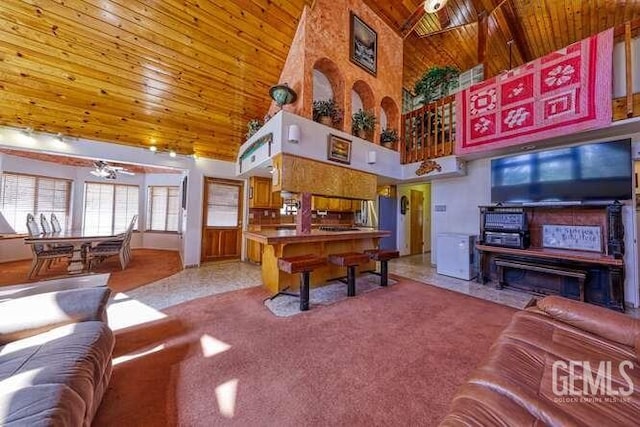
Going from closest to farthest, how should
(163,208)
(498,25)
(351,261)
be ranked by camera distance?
(351,261) → (498,25) → (163,208)

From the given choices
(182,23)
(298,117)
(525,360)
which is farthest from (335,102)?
(525,360)

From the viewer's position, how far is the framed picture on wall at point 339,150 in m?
4.09

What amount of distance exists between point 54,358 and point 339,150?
13.1 ft

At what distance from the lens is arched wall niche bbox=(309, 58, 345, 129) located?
448 cm

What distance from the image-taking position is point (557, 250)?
346 centimetres

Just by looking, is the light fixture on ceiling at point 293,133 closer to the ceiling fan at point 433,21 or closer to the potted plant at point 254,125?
the potted plant at point 254,125

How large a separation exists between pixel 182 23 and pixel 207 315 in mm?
4132

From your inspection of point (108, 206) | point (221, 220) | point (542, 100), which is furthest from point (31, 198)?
point (542, 100)

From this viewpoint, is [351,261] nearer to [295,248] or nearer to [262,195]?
[295,248]

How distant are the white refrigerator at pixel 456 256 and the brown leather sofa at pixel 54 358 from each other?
4.93 metres

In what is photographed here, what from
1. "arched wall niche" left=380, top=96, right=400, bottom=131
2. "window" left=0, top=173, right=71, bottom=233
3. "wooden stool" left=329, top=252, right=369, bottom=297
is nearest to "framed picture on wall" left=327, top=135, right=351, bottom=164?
"wooden stool" left=329, top=252, right=369, bottom=297

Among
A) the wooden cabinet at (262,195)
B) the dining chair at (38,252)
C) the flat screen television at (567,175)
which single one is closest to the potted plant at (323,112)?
the wooden cabinet at (262,195)

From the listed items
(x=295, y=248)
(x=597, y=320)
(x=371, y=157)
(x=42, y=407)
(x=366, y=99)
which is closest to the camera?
(x=42, y=407)

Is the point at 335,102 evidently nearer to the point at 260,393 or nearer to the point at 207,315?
the point at 207,315
